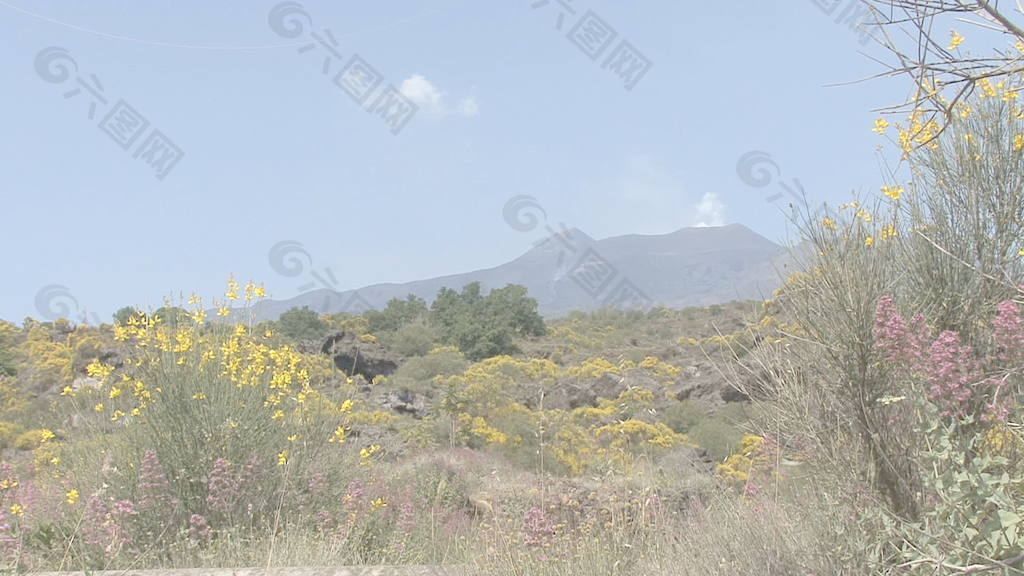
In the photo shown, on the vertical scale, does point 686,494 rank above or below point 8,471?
below

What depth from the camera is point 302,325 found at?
3291 cm

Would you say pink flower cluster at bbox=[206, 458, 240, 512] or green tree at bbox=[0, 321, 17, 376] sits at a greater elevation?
green tree at bbox=[0, 321, 17, 376]

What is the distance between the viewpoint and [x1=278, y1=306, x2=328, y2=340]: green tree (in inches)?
1221

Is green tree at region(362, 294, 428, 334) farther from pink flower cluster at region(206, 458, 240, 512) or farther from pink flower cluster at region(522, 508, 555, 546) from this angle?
pink flower cluster at region(522, 508, 555, 546)

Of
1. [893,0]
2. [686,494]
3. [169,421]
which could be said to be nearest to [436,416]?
[686,494]

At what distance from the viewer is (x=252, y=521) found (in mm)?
6266

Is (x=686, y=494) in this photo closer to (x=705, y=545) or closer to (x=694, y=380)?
(x=705, y=545)

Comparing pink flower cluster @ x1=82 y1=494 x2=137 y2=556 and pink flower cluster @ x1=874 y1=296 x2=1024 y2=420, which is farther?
pink flower cluster @ x1=82 y1=494 x2=137 y2=556

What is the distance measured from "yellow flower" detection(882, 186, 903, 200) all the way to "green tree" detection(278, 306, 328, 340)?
2512cm

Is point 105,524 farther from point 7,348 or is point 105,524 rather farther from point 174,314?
point 7,348

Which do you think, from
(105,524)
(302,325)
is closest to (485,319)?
(302,325)

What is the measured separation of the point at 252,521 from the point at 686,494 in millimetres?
4536

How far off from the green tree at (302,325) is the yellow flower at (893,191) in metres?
25.1

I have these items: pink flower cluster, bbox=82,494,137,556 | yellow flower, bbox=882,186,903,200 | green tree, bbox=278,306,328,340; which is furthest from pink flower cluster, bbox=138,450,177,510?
green tree, bbox=278,306,328,340
